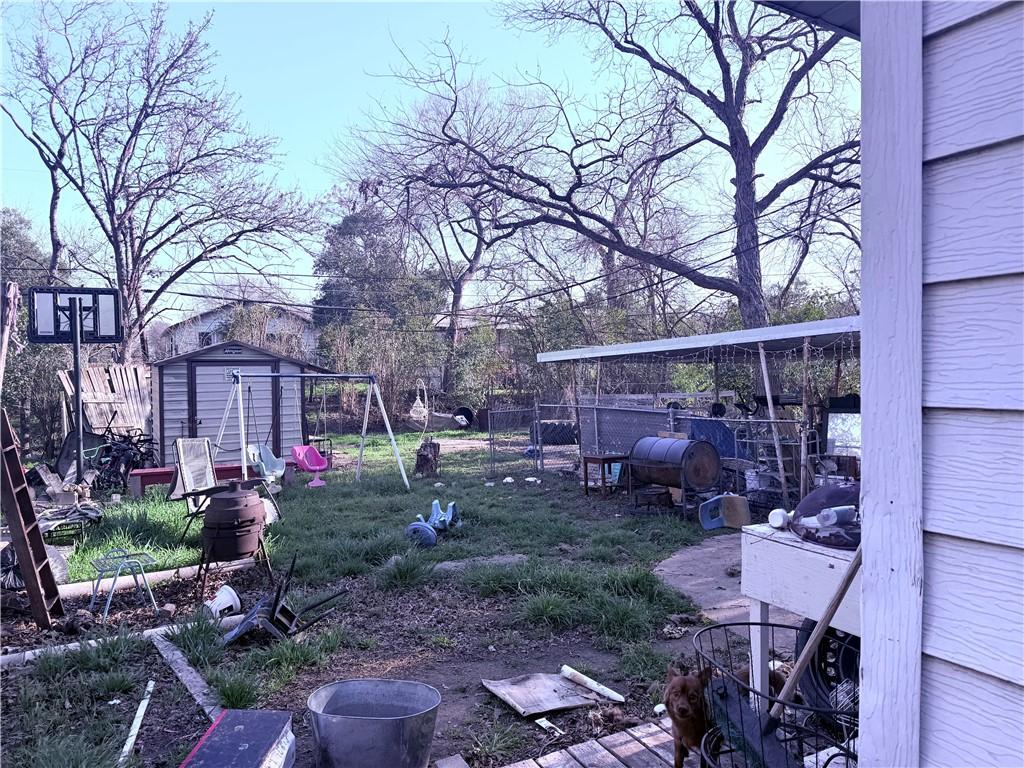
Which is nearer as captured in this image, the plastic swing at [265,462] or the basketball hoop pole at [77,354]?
the basketball hoop pole at [77,354]

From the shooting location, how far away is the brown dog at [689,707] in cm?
230

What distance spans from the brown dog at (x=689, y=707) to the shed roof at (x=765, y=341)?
20.2ft

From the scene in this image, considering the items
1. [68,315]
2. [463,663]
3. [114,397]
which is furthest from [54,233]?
[463,663]

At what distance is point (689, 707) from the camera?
230cm

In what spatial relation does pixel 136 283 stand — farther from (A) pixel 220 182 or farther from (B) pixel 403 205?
(B) pixel 403 205

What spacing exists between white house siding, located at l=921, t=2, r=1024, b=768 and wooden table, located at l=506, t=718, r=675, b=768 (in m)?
2.03

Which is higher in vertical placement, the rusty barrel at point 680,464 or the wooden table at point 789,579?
the wooden table at point 789,579

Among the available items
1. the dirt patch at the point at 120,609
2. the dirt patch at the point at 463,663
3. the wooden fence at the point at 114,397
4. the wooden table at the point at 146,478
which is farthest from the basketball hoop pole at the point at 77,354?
the dirt patch at the point at 463,663

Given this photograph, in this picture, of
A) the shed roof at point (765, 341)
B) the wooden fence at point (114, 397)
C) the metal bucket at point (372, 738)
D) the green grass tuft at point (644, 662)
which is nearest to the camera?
the metal bucket at point (372, 738)

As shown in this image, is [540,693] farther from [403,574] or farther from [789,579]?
[403,574]

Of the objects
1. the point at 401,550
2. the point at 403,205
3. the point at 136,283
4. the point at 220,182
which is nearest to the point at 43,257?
the point at 136,283

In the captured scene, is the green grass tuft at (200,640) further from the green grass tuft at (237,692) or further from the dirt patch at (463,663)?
the dirt patch at (463,663)

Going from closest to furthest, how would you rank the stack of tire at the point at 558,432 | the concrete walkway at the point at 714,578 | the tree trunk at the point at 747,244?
the concrete walkway at the point at 714,578, the tree trunk at the point at 747,244, the stack of tire at the point at 558,432

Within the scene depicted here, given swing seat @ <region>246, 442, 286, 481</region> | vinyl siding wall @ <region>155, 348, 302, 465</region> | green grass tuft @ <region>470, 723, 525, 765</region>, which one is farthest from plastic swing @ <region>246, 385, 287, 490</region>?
green grass tuft @ <region>470, 723, 525, 765</region>
